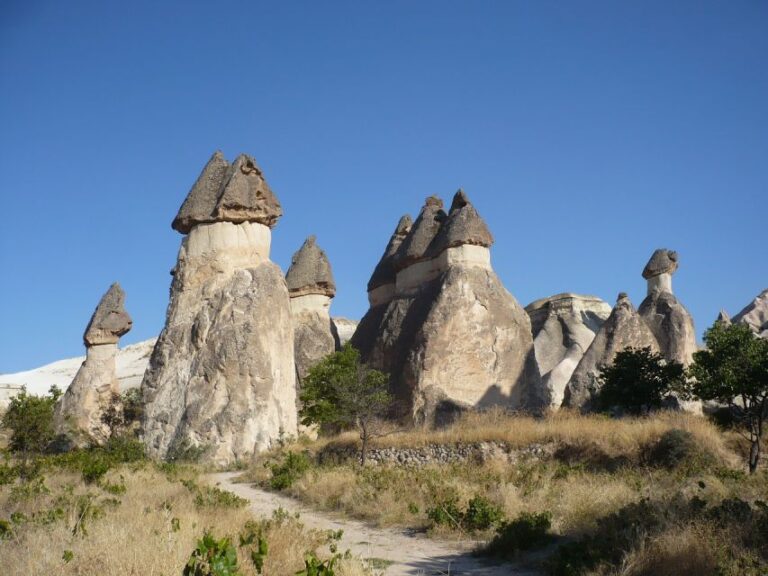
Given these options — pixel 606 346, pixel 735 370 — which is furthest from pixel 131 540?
pixel 606 346

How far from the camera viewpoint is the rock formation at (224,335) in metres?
15.7

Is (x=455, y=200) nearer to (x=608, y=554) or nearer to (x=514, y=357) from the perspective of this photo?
(x=514, y=357)

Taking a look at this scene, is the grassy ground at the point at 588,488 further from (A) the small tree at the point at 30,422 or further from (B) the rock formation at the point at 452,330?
(A) the small tree at the point at 30,422

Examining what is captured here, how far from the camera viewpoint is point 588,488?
8.71 m

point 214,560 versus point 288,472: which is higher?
point 214,560

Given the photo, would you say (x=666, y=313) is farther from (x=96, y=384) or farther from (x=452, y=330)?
(x=96, y=384)

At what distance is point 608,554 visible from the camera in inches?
213

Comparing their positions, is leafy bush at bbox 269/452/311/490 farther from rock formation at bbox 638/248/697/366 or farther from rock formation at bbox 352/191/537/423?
rock formation at bbox 638/248/697/366

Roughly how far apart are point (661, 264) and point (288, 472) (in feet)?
62.1

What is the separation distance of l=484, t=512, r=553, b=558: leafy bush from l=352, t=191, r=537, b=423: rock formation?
10.5 m

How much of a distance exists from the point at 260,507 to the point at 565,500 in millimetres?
4026

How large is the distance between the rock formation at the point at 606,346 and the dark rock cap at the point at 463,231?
162 inches

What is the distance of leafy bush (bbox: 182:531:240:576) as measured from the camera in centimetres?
395

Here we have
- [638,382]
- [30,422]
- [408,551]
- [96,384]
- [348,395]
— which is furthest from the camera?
[96,384]
